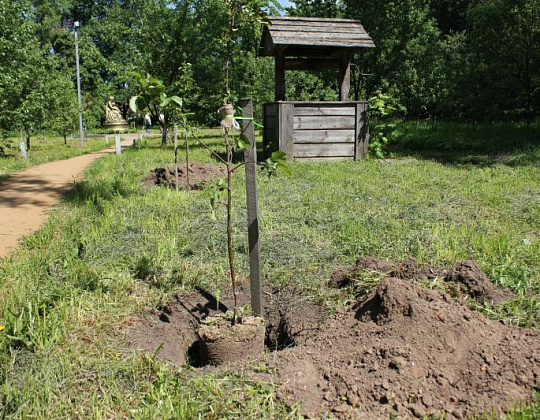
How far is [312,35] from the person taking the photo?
37.8 feet

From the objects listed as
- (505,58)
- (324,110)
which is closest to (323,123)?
(324,110)

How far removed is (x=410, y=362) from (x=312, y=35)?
10170mm

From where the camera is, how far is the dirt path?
5871 mm

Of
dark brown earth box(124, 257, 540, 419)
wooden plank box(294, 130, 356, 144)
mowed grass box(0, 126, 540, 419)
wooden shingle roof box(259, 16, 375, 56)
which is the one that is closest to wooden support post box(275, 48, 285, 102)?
wooden shingle roof box(259, 16, 375, 56)

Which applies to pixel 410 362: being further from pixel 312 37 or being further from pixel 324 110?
pixel 312 37

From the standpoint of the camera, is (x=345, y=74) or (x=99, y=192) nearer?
(x=99, y=192)

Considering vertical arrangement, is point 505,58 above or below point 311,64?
above

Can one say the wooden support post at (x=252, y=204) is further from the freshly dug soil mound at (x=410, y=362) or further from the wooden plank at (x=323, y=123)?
the wooden plank at (x=323, y=123)

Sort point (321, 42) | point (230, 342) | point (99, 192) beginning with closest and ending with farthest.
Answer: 1. point (230, 342)
2. point (99, 192)
3. point (321, 42)

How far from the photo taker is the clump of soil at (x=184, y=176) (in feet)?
27.6

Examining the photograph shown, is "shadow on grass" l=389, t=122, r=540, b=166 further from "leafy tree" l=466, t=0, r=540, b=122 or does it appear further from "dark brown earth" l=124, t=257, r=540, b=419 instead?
"dark brown earth" l=124, t=257, r=540, b=419

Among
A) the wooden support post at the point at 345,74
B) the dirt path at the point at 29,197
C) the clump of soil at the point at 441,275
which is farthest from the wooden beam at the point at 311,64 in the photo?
the clump of soil at the point at 441,275

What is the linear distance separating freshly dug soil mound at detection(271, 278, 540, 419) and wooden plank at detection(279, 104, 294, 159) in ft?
27.9

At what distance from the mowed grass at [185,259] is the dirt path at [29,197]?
316 millimetres
